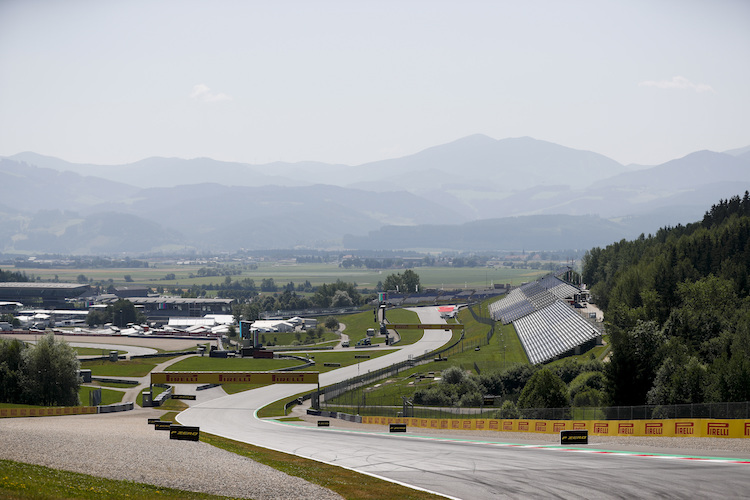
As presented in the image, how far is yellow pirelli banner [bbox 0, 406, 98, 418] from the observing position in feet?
216

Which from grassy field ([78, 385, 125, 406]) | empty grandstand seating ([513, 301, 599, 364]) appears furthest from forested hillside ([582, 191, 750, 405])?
grassy field ([78, 385, 125, 406])

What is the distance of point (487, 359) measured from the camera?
325 feet

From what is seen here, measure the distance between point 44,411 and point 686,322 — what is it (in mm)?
67921

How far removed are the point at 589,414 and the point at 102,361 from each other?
3472 inches

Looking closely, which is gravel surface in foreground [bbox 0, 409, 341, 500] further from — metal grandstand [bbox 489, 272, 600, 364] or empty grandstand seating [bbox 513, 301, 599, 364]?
metal grandstand [bbox 489, 272, 600, 364]

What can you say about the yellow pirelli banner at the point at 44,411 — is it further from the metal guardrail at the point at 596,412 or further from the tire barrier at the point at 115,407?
the metal guardrail at the point at 596,412

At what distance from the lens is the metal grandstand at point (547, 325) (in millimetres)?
89750

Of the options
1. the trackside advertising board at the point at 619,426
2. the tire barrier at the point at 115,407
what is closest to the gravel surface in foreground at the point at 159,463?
the trackside advertising board at the point at 619,426

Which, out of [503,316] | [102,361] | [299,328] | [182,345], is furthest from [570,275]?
[102,361]

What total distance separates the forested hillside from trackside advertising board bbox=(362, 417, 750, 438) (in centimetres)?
1138

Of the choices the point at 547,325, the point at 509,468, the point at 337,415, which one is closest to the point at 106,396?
the point at 337,415

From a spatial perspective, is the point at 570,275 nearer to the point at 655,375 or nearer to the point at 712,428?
the point at 655,375

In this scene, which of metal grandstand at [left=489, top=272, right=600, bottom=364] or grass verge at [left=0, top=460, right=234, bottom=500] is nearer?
grass verge at [left=0, top=460, right=234, bottom=500]

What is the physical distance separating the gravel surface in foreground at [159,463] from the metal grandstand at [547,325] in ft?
191
